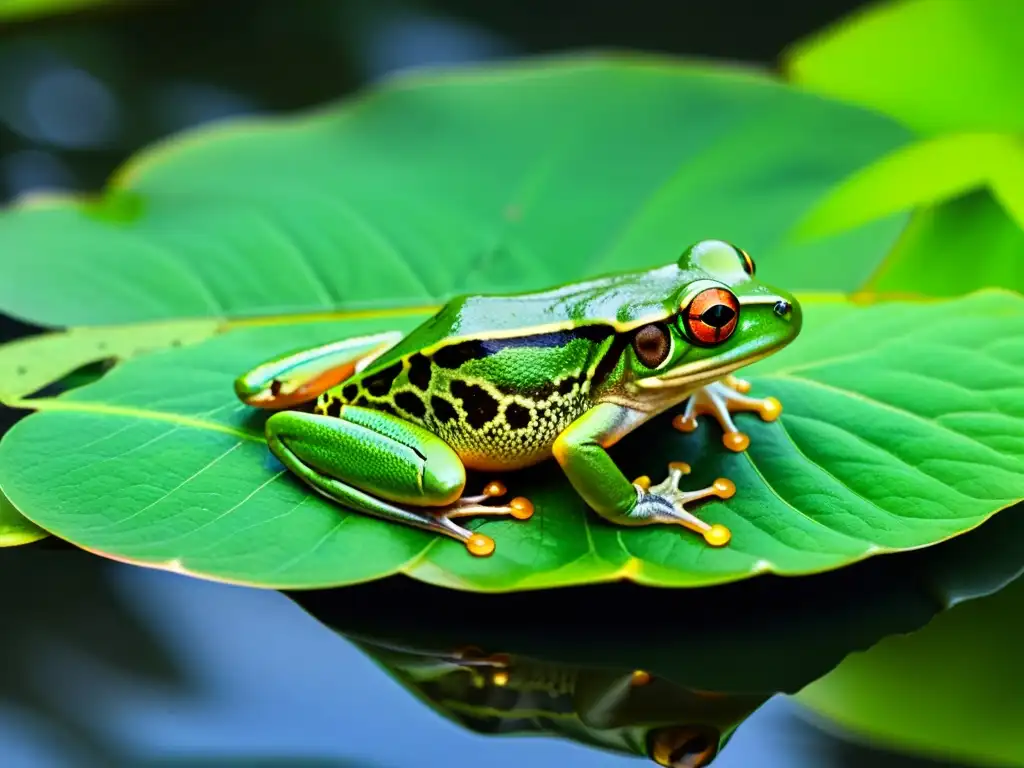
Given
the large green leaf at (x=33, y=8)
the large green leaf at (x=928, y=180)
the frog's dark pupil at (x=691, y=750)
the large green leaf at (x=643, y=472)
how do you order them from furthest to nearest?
1. the large green leaf at (x=33, y=8)
2. the large green leaf at (x=928, y=180)
3. the large green leaf at (x=643, y=472)
4. the frog's dark pupil at (x=691, y=750)

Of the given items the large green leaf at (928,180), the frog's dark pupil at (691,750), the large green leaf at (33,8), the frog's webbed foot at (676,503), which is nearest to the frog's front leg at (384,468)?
the frog's webbed foot at (676,503)

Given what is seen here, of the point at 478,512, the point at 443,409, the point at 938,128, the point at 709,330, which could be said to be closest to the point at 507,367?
the point at 443,409

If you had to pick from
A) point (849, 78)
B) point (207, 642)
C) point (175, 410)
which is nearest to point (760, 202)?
point (849, 78)

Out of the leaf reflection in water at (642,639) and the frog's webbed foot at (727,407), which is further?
the frog's webbed foot at (727,407)

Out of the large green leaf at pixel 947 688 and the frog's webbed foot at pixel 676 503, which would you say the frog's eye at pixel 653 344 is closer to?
the frog's webbed foot at pixel 676 503

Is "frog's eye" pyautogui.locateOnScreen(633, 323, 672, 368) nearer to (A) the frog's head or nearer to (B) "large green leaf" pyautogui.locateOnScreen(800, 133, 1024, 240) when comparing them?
(A) the frog's head

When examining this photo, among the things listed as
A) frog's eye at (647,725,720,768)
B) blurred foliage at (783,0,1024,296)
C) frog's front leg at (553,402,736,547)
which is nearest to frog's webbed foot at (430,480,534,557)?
frog's front leg at (553,402,736,547)

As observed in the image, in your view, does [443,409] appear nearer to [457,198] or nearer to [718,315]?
[718,315]
